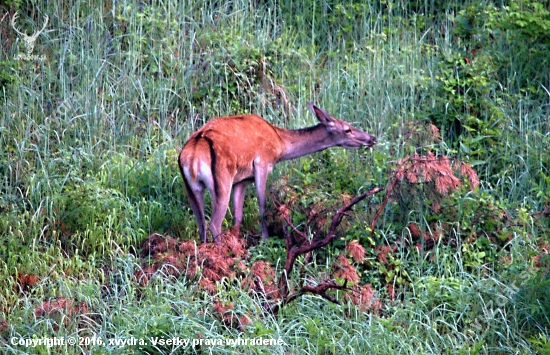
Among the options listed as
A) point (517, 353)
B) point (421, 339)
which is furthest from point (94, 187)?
point (517, 353)

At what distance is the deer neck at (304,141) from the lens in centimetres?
1002

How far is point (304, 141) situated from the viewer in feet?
33.1

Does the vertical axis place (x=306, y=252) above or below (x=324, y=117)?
below

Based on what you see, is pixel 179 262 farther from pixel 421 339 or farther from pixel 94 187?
pixel 421 339

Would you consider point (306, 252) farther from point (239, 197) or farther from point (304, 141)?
point (304, 141)

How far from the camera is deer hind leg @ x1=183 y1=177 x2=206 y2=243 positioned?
8.88 m

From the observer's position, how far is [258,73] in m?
11.6

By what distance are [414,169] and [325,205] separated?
93 cm

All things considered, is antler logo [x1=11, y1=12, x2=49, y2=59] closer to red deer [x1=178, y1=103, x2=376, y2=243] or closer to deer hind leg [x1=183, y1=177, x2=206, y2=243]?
red deer [x1=178, y1=103, x2=376, y2=243]

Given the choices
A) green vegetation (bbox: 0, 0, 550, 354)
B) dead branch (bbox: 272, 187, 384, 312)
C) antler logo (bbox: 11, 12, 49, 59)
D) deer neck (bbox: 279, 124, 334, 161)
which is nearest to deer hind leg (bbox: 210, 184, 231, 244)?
green vegetation (bbox: 0, 0, 550, 354)

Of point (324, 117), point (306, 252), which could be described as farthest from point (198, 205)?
point (324, 117)

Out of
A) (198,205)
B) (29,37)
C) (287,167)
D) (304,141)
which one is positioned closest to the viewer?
(198,205)

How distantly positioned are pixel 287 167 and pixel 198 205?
1677mm

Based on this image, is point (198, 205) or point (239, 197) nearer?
point (198, 205)
